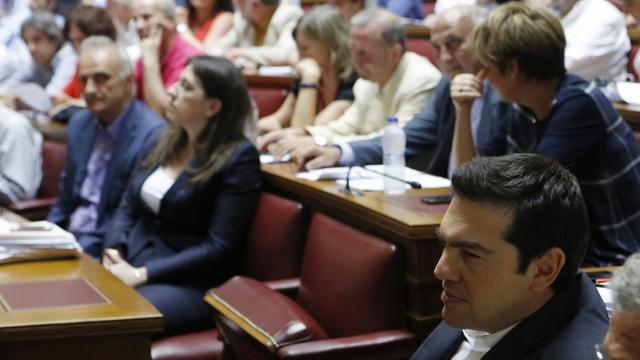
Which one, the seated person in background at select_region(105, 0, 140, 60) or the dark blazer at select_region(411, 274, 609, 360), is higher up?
the dark blazer at select_region(411, 274, 609, 360)

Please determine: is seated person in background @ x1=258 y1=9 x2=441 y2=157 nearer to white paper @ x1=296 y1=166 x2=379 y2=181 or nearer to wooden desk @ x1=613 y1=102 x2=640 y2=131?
white paper @ x1=296 y1=166 x2=379 y2=181

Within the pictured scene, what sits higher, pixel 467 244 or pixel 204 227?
pixel 467 244

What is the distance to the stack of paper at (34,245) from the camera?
9.12ft

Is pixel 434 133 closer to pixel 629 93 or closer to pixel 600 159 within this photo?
pixel 629 93

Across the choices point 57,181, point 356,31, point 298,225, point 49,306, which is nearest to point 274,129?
point 356,31

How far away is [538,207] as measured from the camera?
5.04 ft

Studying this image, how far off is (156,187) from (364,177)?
0.65m

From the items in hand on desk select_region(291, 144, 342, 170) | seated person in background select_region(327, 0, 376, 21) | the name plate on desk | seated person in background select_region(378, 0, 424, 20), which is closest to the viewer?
the name plate on desk

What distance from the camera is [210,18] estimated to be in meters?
5.98

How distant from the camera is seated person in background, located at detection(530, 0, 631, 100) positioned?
410 centimetres

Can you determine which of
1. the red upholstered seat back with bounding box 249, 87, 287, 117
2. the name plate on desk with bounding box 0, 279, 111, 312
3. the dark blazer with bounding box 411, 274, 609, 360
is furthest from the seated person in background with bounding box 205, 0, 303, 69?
the dark blazer with bounding box 411, 274, 609, 360

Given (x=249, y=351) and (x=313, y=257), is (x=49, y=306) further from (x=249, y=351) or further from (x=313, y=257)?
(x=313, y=257)

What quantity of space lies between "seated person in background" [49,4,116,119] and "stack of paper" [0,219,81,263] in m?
2.32

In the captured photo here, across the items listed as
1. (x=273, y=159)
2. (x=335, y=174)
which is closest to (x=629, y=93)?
(x=335, y=174)
